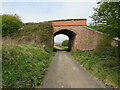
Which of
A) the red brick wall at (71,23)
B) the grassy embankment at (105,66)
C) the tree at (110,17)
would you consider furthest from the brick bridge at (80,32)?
the tree at (110,17)

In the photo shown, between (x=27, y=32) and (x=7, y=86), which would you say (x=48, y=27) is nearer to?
(x=27, y=32)

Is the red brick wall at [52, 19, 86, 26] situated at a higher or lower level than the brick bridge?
higher

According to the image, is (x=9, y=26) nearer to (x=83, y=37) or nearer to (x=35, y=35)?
(x=35, y=35)

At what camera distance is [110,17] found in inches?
238

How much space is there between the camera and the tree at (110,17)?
5684 millimetres

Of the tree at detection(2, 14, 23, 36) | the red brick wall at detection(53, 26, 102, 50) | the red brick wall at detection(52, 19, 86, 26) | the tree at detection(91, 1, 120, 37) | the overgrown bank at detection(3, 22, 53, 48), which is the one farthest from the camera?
the red brick wall at detection(52, 19, 86, 26)

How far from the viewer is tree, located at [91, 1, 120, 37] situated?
5.68 metres

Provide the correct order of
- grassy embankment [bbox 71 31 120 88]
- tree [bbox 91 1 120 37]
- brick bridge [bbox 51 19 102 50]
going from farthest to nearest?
1. brick bridge [bbox 51 19 102 50]
2. tree [bbox 91 1 120 37]
3. grassy embankment [bbox 71 31 120 88]

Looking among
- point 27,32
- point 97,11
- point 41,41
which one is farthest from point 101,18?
point 27,32

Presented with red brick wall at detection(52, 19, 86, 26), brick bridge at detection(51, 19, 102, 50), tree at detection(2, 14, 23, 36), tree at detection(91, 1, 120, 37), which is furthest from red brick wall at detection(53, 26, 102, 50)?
tree at detection(91, 1, 120, 37)

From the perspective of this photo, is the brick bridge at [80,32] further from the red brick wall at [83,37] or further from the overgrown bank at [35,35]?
the overgrown bank at [35,35]

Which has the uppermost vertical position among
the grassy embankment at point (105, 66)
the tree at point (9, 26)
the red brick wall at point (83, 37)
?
the tree at point (9, 26)

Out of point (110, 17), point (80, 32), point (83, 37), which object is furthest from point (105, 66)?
point (80, 32)

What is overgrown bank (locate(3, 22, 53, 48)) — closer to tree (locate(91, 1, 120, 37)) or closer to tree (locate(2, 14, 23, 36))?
tree (locate(2, 14, 23, 36))
